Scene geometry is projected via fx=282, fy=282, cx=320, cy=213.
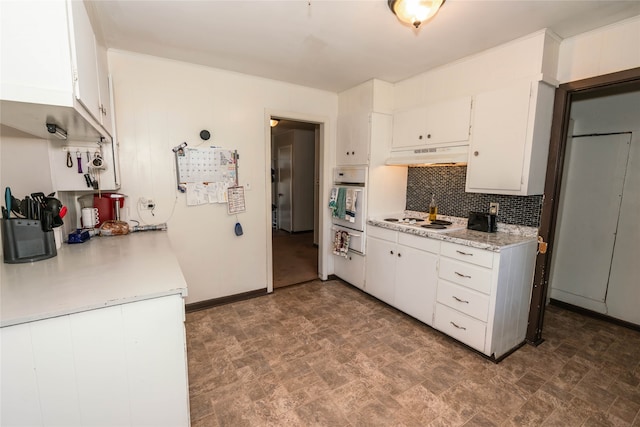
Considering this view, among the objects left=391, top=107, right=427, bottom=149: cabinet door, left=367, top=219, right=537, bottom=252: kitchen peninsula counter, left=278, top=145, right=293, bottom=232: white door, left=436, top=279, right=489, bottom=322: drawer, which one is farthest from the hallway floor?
left=391, top=107, right=427, bottom=149: cabinet door

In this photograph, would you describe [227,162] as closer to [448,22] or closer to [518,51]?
[448,22]

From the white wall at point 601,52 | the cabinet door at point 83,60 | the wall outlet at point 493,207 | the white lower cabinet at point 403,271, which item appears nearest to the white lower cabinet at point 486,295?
the white lower cabinet at point 403,271

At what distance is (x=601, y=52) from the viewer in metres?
1.95

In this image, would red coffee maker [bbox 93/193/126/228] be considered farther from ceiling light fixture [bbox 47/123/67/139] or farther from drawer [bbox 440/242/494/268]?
drawer [bbox 440/242/494/268]

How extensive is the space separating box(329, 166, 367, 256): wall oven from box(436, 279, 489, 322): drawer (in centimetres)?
102

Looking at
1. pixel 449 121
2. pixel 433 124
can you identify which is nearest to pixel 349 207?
pixel 433 124

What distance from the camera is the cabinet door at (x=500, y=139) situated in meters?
2.09

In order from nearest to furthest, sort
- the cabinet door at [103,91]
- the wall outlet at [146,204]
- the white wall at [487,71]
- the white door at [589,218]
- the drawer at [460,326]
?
the cabinet door at [103,91] < the white wall at [487,71] < the drawer at [460,326] < the wall outlet at [146,204] < the white door at [589,218]

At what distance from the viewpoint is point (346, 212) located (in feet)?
10.8

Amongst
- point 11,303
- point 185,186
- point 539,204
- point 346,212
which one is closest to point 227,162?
point 185,186

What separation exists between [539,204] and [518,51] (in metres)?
1.19

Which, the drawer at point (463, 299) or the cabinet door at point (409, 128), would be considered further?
the cabinet door at point (409, 128)

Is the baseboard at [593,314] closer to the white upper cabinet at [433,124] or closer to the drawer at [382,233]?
the drawer at [382,233]

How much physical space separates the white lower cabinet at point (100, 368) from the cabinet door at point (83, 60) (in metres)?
0.92
